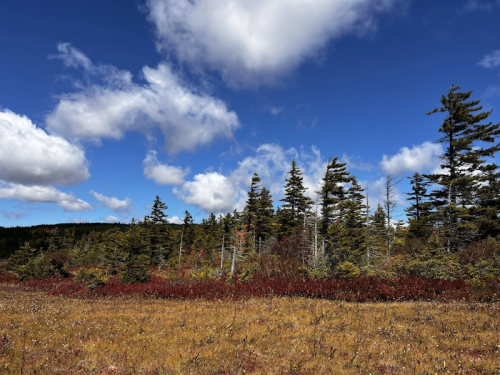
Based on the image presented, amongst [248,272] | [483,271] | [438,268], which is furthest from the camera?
[248,272]

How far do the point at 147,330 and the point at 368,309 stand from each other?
30.9ft

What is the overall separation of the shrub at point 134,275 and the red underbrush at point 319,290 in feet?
7.82

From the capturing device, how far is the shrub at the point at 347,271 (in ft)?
60.5

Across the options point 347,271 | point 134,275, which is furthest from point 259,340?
point 134,275

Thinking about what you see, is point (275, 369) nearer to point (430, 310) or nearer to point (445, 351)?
point (445, 351)

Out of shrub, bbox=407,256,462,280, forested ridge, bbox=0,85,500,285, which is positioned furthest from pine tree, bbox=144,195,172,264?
shrub, bbox=407,256,462,280

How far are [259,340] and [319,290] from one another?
803cm

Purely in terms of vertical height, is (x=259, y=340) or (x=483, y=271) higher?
(x=483, y=271)

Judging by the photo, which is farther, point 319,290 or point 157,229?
point 157,229

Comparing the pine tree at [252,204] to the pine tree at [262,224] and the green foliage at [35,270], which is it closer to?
the pine tree at [262,224]

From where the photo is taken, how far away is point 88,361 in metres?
6.36

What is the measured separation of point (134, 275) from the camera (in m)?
22.5

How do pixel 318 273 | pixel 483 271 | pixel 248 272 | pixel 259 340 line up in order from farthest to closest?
pixel 248 272 → pixel 318 273 → pixel 483 271 → pixel 259 340

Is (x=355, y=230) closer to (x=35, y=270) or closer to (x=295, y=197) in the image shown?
(x=295, y=197)
